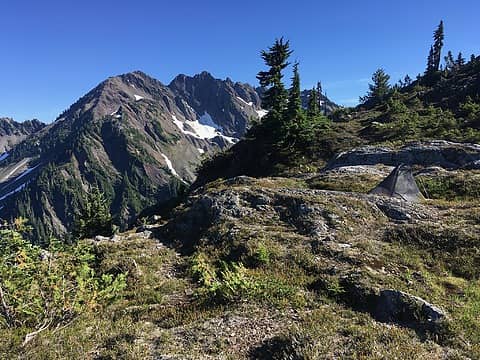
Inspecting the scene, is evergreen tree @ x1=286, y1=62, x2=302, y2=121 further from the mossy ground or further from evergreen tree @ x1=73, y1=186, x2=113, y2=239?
evergreen tree @ x1=73, y1=186, x2=113, y2=239

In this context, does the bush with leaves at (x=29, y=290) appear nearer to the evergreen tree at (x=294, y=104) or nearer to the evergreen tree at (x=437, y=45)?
the evergreen tree at (x=294, y=104)

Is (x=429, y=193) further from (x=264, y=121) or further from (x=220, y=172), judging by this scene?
(x=220, y=172)

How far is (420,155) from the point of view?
35.1 meters

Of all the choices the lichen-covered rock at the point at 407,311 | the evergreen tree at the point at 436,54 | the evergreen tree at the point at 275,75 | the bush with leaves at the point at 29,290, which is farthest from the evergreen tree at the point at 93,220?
the evergreen tree at the point at 436,54

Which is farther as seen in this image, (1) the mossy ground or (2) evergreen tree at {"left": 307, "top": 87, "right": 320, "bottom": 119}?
(2) evergreen tree at {"left": 307, "top": 87, "right": 320, "bottom": 119}

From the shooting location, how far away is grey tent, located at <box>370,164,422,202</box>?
2355 cm

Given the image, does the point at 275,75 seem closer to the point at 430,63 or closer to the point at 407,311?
the point at 407,311

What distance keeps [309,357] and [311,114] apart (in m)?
56.2

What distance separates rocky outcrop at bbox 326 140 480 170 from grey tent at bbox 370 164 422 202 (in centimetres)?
1068

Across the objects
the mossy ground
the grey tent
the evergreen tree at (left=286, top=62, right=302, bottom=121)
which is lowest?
the mossy ground

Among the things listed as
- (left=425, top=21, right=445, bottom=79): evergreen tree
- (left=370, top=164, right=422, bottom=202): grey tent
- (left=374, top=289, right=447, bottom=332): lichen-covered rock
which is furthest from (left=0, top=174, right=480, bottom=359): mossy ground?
(left=425, top=21, right=445, bottom=79): evergreen tree

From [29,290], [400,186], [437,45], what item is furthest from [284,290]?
[437,45]

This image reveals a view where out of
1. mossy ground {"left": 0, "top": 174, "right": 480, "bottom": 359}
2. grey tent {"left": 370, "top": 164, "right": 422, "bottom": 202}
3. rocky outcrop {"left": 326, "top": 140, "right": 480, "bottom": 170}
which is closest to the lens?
mossy ground {"left": 0, "top": 174, "right": 480, "bottom": 359}

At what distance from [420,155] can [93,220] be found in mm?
48697
